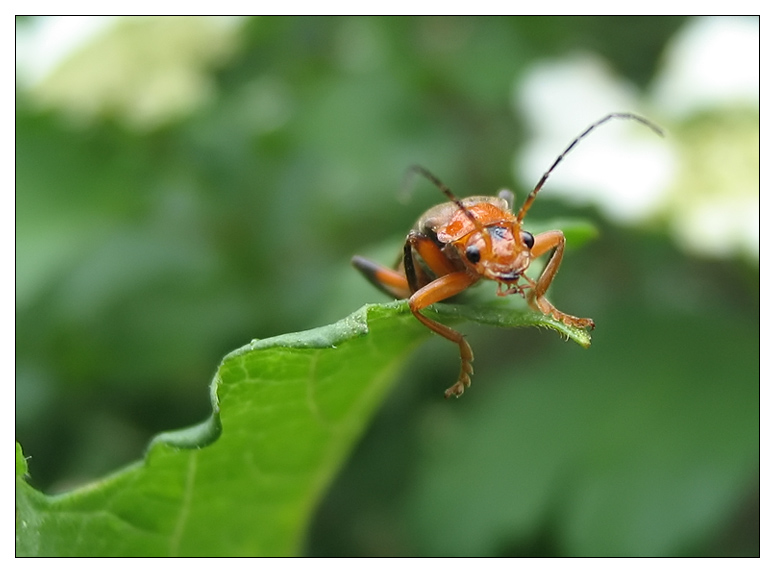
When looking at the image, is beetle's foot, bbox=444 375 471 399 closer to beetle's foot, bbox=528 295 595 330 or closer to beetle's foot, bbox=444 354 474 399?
beetle's foot, bbox=444 354 474 399

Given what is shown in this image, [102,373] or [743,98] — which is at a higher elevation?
[743,98]

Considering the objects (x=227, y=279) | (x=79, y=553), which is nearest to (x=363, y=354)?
(x=79, y=553)

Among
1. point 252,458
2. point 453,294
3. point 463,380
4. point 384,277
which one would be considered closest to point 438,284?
point 453,294

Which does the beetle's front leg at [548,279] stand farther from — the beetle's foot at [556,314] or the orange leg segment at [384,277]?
the orange leg segment at [384,277]

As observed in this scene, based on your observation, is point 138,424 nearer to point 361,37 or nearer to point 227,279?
point 227,279

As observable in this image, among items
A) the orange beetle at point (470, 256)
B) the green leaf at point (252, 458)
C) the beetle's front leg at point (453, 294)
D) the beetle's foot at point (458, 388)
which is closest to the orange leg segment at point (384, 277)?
the orange beetle at point (470, 256)

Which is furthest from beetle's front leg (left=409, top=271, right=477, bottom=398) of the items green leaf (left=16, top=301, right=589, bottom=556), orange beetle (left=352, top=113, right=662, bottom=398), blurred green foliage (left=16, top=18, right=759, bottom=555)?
blurred green foliage (left=16, top=18, right=759, bottom=555)
